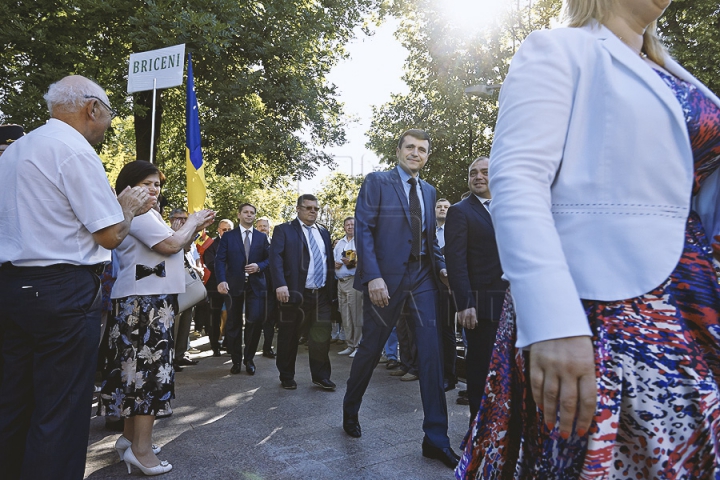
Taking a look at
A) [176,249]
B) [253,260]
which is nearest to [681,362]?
[176,249]

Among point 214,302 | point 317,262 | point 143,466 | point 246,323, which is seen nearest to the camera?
point 143,466

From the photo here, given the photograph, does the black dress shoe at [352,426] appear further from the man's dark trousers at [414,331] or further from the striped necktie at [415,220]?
the striped necktie at [415,220]

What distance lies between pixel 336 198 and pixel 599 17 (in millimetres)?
40767

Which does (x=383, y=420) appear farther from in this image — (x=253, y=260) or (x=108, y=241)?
(x=253, y=260)

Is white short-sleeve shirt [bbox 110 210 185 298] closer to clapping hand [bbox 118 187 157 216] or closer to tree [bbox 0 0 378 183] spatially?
clapping hand [bbox 118 187 157 216]

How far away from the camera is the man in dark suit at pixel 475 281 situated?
436 centimetres

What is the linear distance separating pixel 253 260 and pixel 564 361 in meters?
7.83

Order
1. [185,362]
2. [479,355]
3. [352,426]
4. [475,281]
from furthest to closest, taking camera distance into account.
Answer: [185,362] → [352,426] → [475,281] → [479,355]

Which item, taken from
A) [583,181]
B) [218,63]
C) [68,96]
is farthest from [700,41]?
[583,181]

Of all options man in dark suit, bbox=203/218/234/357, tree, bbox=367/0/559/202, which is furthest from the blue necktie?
tree, bbox=367/0/559/202

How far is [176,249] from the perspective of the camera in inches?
154

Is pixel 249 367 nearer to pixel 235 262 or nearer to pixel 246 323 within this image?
pixel 246 323

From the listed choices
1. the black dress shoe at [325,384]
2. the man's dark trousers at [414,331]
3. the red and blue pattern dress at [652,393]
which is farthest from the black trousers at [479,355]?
the red and blue pattern dress at [652,393]

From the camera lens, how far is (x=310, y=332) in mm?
7105
